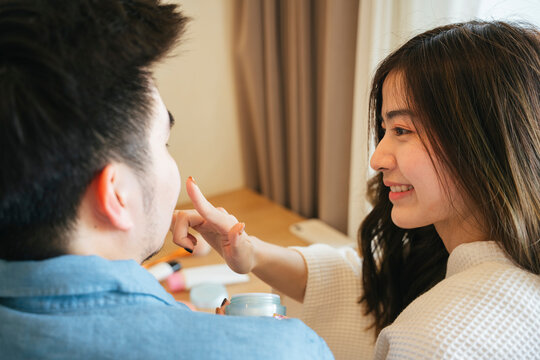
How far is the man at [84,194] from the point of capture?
1.50 ft

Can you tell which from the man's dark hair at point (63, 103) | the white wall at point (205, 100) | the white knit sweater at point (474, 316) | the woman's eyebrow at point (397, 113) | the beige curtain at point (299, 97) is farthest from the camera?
the white wall at point (205, 100)

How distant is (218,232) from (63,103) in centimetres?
44

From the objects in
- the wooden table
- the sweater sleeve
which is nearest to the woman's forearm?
the sweater sleeve

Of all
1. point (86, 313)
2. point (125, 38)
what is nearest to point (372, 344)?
point (86, 313)

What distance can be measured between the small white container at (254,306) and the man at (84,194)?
12 cm

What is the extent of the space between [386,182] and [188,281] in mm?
591

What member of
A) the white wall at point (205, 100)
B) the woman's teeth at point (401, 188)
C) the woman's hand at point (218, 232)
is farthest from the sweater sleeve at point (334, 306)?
Result: the white wall at point (205, 100)

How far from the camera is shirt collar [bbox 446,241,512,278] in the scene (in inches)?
28.8

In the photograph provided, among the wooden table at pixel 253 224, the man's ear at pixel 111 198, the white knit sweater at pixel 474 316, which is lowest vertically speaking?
the wooden table at pixel 253 224

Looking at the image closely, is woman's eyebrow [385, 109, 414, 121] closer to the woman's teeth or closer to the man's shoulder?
the woman's teeth

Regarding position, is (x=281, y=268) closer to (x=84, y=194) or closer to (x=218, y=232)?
(x=218, y=232)

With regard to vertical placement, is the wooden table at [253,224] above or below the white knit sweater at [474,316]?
below

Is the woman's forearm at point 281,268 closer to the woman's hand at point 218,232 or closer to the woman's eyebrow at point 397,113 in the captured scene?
the woman's hand at point 218,232

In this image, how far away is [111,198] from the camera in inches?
20.3
